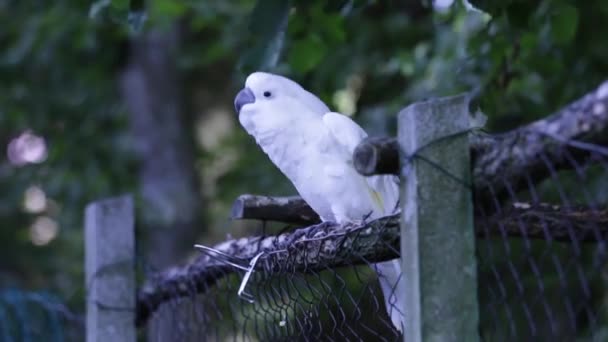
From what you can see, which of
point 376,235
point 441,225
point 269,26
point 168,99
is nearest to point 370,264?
point 376,235

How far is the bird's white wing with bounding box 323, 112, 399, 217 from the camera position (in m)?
2.37

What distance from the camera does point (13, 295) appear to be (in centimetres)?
385

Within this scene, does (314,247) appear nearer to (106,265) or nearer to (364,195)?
(364,195)

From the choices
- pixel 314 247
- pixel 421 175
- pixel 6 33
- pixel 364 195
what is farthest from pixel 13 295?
pixel 6 33

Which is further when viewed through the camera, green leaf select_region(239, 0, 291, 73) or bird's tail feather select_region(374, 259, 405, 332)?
green leaf select_region(239, 0, 291, 73)

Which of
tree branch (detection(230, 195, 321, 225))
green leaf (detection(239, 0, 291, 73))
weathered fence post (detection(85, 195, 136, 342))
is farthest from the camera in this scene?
weathered fence post (detection(85, 195, 136, 342))

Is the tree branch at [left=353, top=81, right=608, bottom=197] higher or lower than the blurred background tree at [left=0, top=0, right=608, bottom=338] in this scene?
lower

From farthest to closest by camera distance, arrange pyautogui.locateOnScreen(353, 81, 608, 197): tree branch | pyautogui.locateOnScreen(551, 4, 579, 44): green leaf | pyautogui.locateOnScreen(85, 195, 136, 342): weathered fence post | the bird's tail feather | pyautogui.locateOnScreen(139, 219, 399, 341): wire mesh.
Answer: pyautogui.locateOnScreen(85, 195, 136, 342): weathered fence post < pyautogui.locateOnScreen(551, 4, 579, 44): green leaf < the bird's tail feather < pyautogui.locateOnScreen(139, 219, 399, 341): wire mesh < pyautogui.locateOnScreen(353, 81, 608, 197): tree branch

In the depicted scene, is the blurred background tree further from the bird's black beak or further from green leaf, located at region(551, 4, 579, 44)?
the bird's black beak

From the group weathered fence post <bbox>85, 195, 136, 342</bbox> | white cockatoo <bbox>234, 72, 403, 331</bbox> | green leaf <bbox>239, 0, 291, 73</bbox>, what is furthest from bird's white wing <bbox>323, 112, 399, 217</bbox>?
weathered fence post <bbox>85, 195, 136, 342</bbox>

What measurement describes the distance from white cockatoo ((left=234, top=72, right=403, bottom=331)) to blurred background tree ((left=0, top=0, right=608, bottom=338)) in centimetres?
124

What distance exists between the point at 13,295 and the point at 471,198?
286cm

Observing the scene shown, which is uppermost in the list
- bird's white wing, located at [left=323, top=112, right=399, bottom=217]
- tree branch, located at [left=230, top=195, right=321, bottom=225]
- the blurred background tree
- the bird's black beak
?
the blurred background tree

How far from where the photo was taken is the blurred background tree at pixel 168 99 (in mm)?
4047
